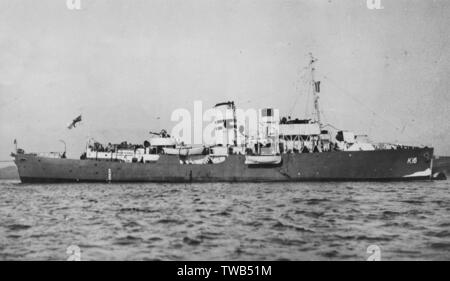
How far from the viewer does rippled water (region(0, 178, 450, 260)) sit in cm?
934

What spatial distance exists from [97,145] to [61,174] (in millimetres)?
4117

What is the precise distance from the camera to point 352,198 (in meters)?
20.0

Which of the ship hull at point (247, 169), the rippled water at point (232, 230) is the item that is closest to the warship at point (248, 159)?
the ship hull at point (247, 169)

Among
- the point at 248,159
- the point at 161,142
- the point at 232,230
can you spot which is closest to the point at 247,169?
the point at 248,159

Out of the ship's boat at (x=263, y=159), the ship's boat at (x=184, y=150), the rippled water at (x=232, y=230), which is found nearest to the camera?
the rippled water at (x=232, y=230)

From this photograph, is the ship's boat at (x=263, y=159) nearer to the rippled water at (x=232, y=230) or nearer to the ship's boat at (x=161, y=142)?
the ship's boat at (x=161, y=142)

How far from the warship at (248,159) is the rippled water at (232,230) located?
51.6ft

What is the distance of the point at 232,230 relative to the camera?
464 inches

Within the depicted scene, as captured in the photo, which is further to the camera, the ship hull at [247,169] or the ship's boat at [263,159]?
the ship's boat at [263,159]

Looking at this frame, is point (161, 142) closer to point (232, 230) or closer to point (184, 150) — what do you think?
point (184, 150)

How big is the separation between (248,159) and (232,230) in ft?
80.8

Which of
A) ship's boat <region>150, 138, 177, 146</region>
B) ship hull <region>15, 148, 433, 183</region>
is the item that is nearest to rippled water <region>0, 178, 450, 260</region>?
ship hull <region>15, 148, 433, 183</region>

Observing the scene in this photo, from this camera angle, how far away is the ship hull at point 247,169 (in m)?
33.9

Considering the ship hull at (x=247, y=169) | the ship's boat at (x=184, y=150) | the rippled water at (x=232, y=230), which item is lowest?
the rippled water at (x=232, y=230)
